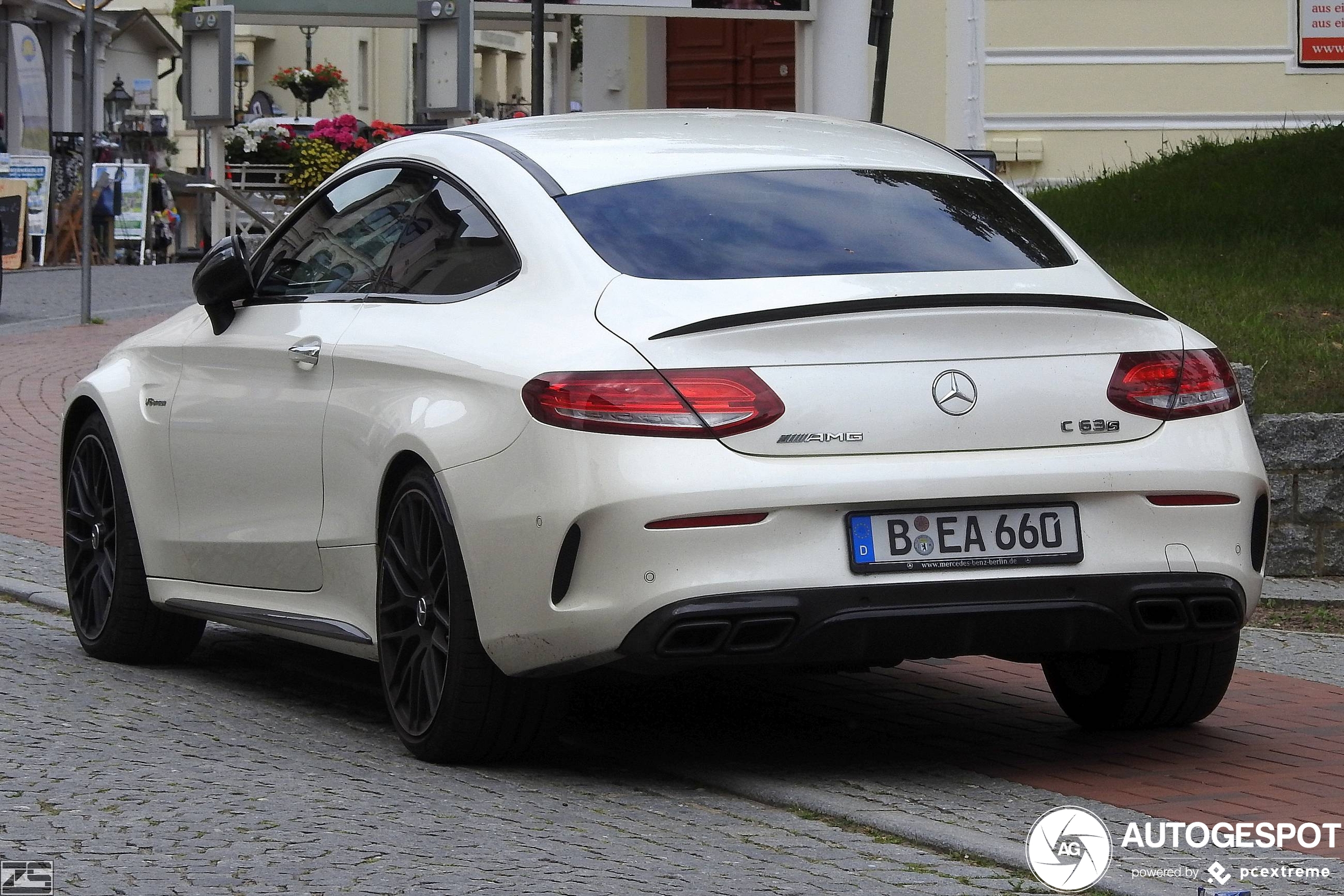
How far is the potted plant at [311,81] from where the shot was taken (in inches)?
2736

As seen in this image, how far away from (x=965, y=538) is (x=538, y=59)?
355 inches

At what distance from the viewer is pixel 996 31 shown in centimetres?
2095

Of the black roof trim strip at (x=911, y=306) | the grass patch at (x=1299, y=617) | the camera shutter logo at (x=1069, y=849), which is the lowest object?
the grass patch at (x=1299, y=617)

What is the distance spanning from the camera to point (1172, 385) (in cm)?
543

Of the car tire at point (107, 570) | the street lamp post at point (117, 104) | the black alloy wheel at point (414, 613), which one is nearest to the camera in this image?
the black alloy wheel at point (414, 613)

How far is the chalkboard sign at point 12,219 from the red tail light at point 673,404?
27740mm

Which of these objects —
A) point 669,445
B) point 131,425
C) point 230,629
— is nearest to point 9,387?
point 230,629

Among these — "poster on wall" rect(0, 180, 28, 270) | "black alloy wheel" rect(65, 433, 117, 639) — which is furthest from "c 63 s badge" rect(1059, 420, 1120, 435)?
"poster on wall" rect(0, 180, 28, 270)

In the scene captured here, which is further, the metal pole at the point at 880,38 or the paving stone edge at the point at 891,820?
the metal pole at the point at 880,38

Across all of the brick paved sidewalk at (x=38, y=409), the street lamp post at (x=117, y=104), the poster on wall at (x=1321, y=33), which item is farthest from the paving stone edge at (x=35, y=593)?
the street lamp post at (x=117, y=104)

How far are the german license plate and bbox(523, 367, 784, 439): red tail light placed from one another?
1.06ft

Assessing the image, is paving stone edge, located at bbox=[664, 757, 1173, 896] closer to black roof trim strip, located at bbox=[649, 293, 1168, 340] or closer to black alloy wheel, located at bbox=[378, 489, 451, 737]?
black alloy wheel, located at bbox=[378, 489, 451, 737]

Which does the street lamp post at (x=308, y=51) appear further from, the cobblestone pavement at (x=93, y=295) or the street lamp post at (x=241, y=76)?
the cobblestone pavement at (x=93, y=295)

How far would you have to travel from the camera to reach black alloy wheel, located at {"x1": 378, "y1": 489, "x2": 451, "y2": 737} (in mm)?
5617
